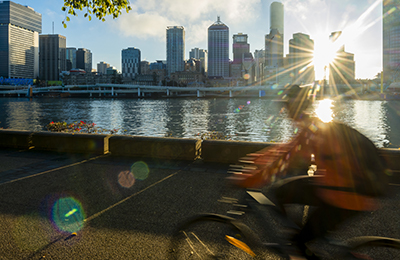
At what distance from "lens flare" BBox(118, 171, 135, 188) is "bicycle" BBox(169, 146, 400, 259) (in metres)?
3.64

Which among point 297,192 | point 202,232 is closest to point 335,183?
point 297,192

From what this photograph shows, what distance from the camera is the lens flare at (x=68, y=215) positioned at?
4.62 metres

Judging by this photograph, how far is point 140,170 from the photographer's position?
808 centimetres

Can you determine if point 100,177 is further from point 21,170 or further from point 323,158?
point 323,158

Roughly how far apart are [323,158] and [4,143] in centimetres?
1170

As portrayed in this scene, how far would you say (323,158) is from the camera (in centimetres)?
315

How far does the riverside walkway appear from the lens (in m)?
4.03

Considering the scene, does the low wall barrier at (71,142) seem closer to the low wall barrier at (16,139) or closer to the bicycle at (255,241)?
the low wall barrier at (16,139)

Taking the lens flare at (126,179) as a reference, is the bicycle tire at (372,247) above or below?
above

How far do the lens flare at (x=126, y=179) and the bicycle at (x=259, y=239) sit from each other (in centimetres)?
364

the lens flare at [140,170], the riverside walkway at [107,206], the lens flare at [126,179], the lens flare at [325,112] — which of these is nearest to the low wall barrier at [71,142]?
the riverside walkway at [107,206]

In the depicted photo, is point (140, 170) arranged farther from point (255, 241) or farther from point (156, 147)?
point (255, 241)

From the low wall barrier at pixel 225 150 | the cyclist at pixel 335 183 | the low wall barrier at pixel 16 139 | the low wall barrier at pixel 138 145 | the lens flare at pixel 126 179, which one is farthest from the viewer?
the low wall barrier at pixel 16 139

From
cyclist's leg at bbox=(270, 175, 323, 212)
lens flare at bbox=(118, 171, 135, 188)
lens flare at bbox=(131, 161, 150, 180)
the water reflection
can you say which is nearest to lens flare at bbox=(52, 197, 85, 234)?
lens flare at bbox=(118, 171, 135, 188)
